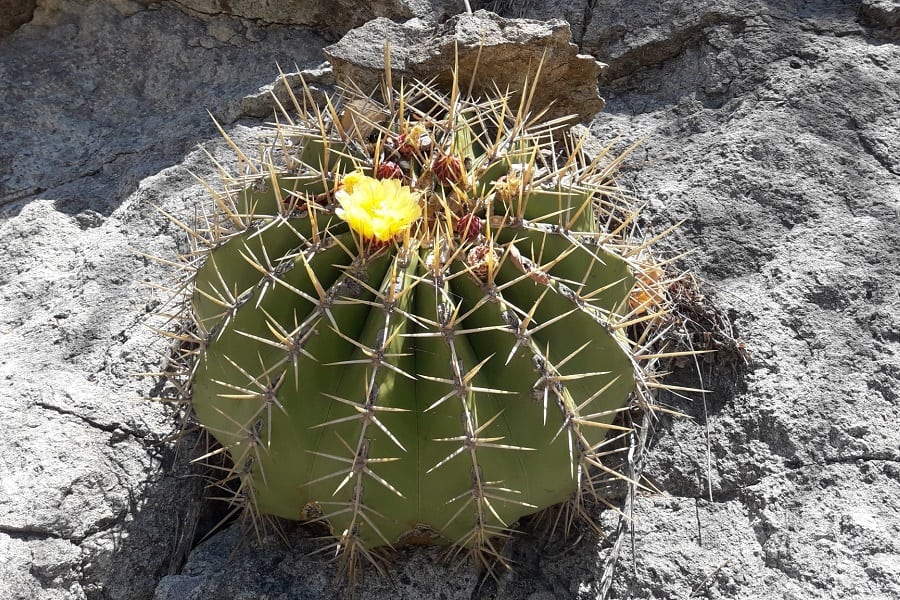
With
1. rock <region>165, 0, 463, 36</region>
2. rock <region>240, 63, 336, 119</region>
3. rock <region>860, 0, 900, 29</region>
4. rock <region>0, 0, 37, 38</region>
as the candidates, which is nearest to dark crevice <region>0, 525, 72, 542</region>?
rock <region>240, 63, 336, 119</region>

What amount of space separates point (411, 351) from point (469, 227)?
0.31m

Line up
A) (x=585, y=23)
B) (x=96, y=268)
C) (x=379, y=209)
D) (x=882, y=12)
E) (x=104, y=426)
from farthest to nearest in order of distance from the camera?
(x=585, y=23)
(x=882, y=12)
(x=96, y=268)
(x=104, y=426)
(x=379, y=209)

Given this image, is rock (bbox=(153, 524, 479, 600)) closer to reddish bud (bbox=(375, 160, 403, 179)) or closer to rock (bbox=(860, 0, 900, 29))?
reddish bud (bbox=(375, 160, 403, 179))

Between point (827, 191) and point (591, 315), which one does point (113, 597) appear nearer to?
point (591, 315)

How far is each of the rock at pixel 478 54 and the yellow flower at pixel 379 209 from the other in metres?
0.80

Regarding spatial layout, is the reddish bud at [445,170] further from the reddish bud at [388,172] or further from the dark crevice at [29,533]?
A: the dark crevice at [29,533]

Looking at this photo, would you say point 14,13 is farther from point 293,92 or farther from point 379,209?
A: point 379,209

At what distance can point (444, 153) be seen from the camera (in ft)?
6.08

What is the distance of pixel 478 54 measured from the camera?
2295 mm

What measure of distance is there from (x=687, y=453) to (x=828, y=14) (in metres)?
1.92

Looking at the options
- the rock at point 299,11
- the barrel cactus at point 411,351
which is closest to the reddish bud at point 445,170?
the barrel cactus at point 411,351

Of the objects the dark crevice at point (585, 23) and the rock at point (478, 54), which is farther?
the dark crevice at point (585, 23)

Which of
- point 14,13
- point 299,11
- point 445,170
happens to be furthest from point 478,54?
point 14,13

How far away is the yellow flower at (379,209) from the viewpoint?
1591 mm
